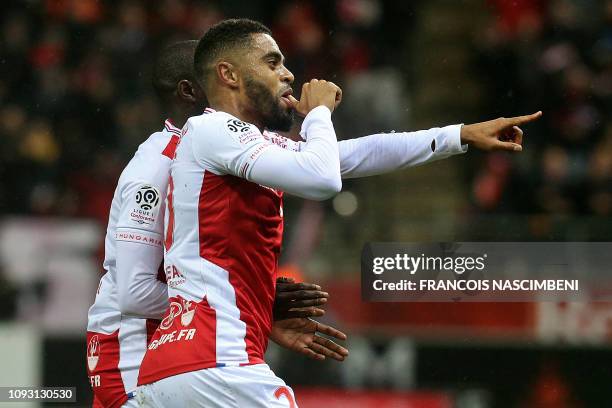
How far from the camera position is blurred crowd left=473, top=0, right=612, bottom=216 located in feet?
30.2

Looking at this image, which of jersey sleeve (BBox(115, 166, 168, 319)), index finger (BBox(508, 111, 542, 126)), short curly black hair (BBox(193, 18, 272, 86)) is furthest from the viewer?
jersey sleeve (BBox(115, 166, 168, 319))

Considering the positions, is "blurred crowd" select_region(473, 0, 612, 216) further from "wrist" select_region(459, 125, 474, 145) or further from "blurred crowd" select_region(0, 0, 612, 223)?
"wrist" select_region(459, 125, 474, 145)

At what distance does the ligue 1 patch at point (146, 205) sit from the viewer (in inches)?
150

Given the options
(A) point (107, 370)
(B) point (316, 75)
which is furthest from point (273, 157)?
(B) point (316, 75)

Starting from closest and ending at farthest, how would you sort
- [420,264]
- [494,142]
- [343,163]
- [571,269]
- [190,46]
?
[494,142] → [343,163] → [190,46] → [420,264] → [571,269]

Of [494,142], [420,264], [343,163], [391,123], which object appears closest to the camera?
[494,142]

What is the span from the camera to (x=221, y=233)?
3.43 meters

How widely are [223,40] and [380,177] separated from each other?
593 centimetres

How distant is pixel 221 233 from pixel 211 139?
281 millimetres

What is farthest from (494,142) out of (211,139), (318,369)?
(318,369)

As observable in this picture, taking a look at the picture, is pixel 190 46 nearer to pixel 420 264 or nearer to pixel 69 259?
pixel 420 264

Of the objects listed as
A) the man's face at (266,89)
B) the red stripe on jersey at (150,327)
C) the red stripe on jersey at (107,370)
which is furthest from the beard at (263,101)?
the red stripe on jersey at (107,370)
